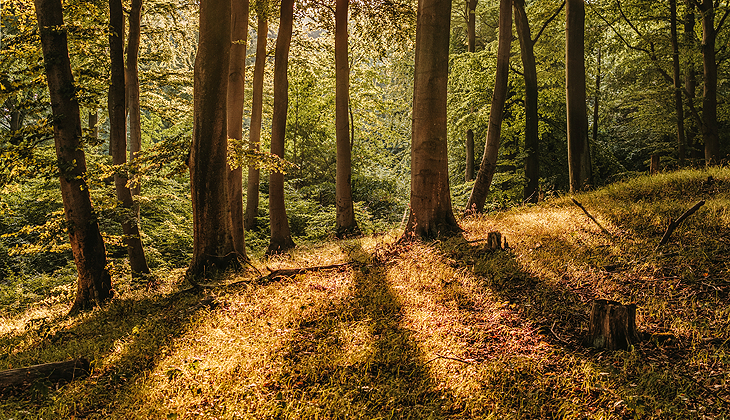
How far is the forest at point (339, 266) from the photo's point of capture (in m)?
3.28

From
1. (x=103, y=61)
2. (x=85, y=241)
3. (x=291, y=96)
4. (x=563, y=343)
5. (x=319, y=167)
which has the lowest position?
(x=563, y=343)

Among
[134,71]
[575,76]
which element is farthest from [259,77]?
[575,76]

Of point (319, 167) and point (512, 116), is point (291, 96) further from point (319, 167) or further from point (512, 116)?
point (512, 116)

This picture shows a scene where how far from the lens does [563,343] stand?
375cm

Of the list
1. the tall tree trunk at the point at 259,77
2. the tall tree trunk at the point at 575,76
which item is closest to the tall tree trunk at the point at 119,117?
the tall tree trunk at the point at 259,77

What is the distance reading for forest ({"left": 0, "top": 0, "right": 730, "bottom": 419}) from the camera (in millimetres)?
3281

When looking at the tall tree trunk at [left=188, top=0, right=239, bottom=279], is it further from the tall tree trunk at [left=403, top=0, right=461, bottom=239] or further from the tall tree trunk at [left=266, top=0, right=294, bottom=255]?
the tall tree trunk at [left=266, top=0, right=294, bottom=255]

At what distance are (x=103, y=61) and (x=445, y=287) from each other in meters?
11.4

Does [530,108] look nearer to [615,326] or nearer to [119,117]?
[615,326]

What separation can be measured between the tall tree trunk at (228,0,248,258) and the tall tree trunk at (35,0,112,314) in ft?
9.03

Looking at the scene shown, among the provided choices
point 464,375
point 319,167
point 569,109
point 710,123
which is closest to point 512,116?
point 710,123

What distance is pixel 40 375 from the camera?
386 cm

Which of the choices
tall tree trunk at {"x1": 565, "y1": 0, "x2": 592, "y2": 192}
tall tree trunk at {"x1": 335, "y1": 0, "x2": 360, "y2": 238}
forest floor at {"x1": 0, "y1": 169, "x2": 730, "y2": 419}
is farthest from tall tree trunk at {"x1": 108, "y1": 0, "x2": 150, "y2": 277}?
tall tree trunk at {"x1": 565, "y1": 0, "x2": 592, "y2": 192}

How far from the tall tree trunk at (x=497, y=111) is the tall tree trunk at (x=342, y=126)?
3.94m
